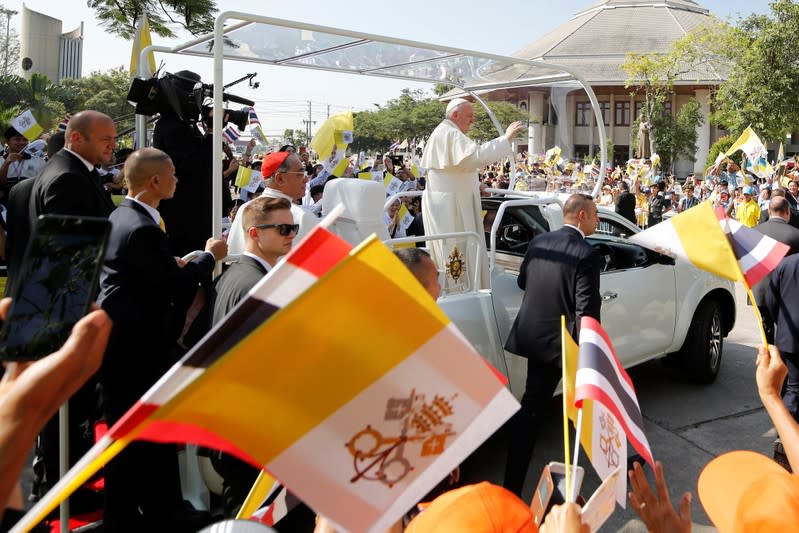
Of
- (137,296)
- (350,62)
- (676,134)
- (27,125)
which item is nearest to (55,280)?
(137,296)

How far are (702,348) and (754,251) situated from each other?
3.10 meters

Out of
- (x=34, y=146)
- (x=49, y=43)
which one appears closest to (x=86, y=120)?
(x=34, y=146)

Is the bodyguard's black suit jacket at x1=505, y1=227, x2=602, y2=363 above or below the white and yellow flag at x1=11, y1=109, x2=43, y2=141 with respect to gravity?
below

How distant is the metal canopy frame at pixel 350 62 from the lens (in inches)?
145

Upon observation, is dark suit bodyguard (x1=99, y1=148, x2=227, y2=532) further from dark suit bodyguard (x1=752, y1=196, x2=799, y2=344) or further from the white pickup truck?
dark suit bodyguard (x1=752, y1=196, x2=799, y2=344)

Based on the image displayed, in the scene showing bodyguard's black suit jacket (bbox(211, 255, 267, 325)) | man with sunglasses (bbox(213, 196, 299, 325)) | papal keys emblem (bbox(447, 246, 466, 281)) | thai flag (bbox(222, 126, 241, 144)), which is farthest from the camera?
thai flag (bbox(222, 126, 241, 144))

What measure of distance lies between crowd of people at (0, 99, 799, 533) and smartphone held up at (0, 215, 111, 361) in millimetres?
85

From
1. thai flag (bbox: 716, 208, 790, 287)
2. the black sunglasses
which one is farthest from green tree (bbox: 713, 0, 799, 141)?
the black sunglasses

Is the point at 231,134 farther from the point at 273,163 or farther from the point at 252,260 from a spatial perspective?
the point at 252,260

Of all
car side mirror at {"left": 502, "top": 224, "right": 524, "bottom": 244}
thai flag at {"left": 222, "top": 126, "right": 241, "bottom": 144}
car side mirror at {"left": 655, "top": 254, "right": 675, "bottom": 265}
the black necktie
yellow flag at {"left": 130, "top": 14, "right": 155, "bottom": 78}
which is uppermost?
thai flag at {"left": 222, "top": 126, "right": 241, "bottom": 144}

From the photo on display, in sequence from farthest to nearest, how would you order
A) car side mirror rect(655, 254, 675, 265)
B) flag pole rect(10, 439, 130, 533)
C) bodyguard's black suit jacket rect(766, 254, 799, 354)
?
1. car side mirror rect(655, 254, 675, 265)
2. bodyguard's black suit jacket rect(766, 254, 799, 354)
3. flag pole rect(10, 439, 130, 533)

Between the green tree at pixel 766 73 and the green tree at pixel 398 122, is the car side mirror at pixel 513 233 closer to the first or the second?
the green tree at pixel 766 73

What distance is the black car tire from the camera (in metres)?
6.11

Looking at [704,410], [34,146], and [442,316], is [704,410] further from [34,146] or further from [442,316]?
[34,146]
